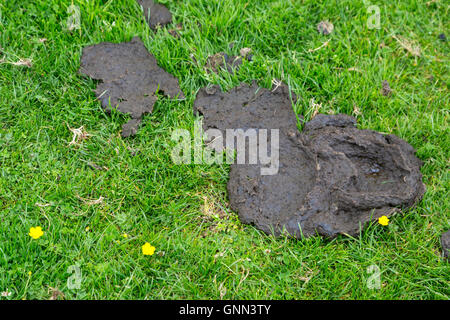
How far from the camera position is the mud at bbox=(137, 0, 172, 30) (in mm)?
3945

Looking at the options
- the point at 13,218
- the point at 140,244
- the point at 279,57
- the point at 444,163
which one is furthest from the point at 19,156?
the point at 444,163

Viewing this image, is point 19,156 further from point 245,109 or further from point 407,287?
point 407,287

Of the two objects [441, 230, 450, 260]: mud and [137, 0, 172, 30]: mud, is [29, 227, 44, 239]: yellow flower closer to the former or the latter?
[137, 0, 172, 30]: mud

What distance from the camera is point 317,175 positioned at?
324 cm

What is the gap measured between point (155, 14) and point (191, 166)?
146cm

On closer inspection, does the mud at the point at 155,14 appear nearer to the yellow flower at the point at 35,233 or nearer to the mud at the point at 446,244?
the yellow flower at the point at 35,233

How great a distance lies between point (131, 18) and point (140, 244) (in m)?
1.98

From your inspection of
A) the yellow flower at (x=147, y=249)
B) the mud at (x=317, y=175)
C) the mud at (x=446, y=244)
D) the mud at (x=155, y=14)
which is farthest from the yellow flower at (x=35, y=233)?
the mud at (x=446, y=244)

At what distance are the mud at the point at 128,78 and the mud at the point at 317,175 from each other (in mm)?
361

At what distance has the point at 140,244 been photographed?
3.03 meters

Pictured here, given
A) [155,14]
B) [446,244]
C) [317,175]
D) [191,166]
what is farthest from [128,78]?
[446,244]

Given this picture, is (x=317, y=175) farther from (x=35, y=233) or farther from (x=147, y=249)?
(x=35, y=233)

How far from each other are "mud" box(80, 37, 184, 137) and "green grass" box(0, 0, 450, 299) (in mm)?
77

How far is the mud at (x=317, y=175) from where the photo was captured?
10.3 feet
